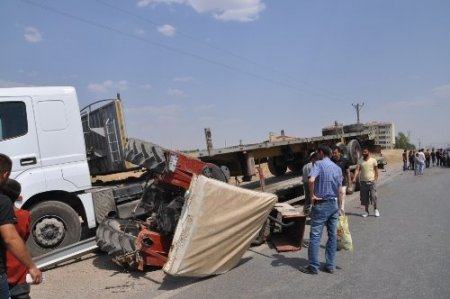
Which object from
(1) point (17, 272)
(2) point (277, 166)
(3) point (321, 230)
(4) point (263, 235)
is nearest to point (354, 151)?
(2) point (277, 166)

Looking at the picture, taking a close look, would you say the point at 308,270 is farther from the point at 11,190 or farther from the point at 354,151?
the point at 354,151

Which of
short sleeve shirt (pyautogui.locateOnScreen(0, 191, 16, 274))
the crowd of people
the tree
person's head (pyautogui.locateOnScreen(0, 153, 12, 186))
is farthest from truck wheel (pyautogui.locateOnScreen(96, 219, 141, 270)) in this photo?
the tree

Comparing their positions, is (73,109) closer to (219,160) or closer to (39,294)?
(39,294)

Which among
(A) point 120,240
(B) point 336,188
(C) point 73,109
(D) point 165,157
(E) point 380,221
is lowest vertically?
(E) point 380,221

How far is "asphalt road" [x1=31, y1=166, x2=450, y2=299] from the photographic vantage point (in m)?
4.78

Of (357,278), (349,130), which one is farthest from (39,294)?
(349,130)

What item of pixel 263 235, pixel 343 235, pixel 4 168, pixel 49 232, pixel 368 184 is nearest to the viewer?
pixel 4 168

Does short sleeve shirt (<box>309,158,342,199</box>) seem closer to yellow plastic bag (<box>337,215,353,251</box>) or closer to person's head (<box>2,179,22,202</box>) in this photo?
yellow plastic bag (<box>337,215,353,251</box>)

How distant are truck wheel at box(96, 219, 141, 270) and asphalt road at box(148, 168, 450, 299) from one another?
74 cm

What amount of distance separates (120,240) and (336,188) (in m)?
2.96

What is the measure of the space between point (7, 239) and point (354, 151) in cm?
1388

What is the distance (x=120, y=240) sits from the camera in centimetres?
600

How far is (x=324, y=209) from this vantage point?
555 cm

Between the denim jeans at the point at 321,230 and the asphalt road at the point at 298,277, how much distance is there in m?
0.18
